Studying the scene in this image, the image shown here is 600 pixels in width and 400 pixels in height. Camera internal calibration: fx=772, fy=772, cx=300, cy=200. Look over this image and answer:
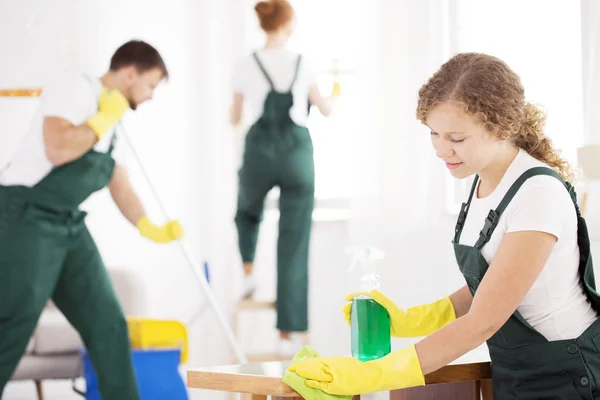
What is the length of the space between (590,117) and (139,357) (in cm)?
134

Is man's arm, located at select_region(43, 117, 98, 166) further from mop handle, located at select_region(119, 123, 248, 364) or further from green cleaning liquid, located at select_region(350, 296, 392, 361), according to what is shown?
green cleaning liquid, located at select_region(350, 296, 392, 361)

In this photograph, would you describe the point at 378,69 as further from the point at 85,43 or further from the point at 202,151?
the point at 85,43

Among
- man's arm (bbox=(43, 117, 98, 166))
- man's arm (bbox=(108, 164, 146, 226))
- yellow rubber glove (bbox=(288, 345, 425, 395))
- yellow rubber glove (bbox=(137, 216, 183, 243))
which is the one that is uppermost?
man's arm (bbox=(43, 117, 98, 166))

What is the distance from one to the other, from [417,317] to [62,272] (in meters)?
1.01

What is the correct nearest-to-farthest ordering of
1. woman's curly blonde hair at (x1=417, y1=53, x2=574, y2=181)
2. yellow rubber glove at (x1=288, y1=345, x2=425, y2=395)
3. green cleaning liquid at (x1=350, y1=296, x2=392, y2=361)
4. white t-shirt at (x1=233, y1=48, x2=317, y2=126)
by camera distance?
1. yellow rubber glove at (x1=288, y1=345, x2=425, y2=395)
2. woman's curly blonde hair at (x1=417, y1=53, x2=574, y2=181)
3. green cleaning liquid at (x1=350, y1=296, x2=392, y2=361)
4. white t-shirt at (x1=233, y1=48, x2=317, y2=126)

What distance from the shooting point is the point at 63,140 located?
6.43ft

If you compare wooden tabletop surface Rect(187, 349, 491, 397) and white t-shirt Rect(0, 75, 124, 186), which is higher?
white t-shirt Rect(0, 75, 124, 186)

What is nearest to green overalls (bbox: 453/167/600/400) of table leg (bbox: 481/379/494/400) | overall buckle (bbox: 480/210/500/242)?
overall buckle (bbox: 480/210/500/242)

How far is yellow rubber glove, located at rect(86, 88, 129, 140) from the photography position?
1998mm

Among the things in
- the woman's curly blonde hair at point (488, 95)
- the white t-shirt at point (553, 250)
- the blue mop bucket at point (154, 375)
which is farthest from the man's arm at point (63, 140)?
the white t-shirt at point (553, 250)

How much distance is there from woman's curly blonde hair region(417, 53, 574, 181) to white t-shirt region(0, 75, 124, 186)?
1.03 meters

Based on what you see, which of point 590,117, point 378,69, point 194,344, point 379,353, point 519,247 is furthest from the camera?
point 378,69

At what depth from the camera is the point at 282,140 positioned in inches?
88.7

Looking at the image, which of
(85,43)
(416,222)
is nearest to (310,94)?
(416,222)
